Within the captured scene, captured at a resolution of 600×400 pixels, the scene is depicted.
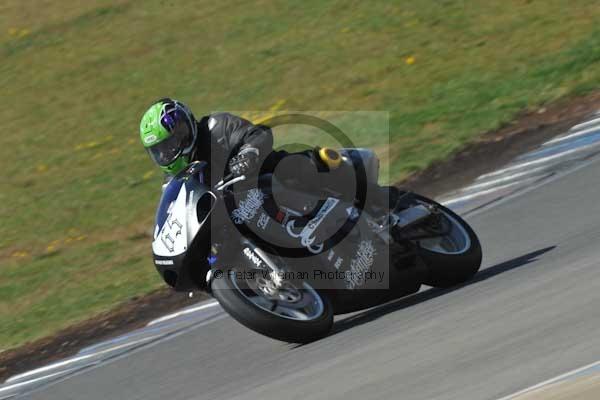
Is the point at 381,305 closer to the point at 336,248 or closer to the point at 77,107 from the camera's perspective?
the point at 336,248

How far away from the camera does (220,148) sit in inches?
276

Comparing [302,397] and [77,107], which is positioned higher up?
[302,397]

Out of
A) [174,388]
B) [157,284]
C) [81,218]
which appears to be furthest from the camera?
[81,218]

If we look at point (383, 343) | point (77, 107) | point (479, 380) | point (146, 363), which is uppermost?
point (479, 380)

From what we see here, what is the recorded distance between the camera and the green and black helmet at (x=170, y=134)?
22.3 feet

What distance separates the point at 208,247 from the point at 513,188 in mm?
4064

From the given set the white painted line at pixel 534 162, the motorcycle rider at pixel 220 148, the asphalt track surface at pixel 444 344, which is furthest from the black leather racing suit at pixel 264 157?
the white painted line at pixel 534 162

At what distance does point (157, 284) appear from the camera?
1007 centimetres

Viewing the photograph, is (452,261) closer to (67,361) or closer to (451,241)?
(451,241)

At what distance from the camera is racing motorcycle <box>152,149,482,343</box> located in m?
6.41

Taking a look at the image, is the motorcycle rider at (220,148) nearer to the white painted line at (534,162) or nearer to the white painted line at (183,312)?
the white painted line at (183,312)

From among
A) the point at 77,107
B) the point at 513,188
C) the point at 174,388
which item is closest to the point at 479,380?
the point at 174,388

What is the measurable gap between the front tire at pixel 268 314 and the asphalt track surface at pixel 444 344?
0.14m

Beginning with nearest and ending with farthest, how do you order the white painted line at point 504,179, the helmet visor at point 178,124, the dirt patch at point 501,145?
the helmet visor at point 178,124 → the white painted line at point 504,179 → the dirt patch at point 501,145
